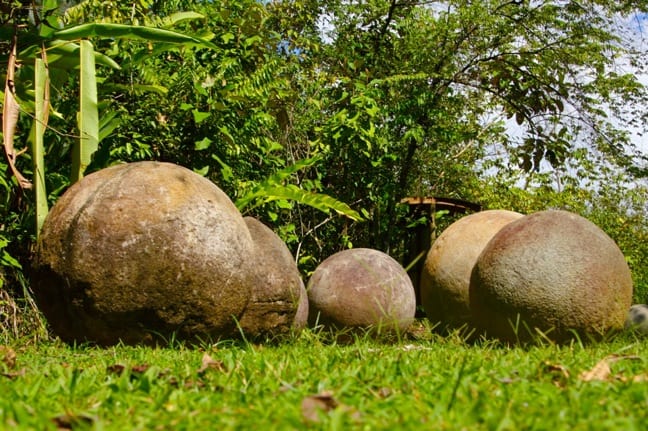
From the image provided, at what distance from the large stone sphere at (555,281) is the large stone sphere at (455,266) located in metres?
1.00

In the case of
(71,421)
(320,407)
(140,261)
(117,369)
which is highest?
(320,407)

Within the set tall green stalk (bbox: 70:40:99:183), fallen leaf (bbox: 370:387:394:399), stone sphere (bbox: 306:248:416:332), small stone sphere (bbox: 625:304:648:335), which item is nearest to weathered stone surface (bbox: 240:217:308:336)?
stone sphere (bbox: 306:248:416:332)

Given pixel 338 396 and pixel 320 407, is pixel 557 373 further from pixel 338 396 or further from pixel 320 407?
pixel 320 407

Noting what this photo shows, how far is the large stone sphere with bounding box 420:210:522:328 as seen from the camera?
8125 mm

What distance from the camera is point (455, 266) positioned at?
8188 millimetres

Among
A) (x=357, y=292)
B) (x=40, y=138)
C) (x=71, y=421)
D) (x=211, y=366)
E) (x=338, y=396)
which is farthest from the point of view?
(x=357, y=292)

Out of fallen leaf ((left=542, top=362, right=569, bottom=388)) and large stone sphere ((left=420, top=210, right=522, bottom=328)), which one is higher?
fallen leaf ((left=542, top=362, right=569, bottom=388))

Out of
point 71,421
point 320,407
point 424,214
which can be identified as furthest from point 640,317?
point 71,421

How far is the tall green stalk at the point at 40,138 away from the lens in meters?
6.49

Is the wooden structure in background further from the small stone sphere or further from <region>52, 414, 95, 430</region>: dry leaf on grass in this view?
<region>52, 414, 95, 430</region>: dry leaf on grass

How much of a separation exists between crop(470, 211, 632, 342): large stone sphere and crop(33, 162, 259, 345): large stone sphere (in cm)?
248

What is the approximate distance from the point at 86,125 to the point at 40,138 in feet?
1.40

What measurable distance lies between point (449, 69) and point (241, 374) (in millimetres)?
10823

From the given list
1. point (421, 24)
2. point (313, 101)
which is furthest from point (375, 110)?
point (421, 24)
